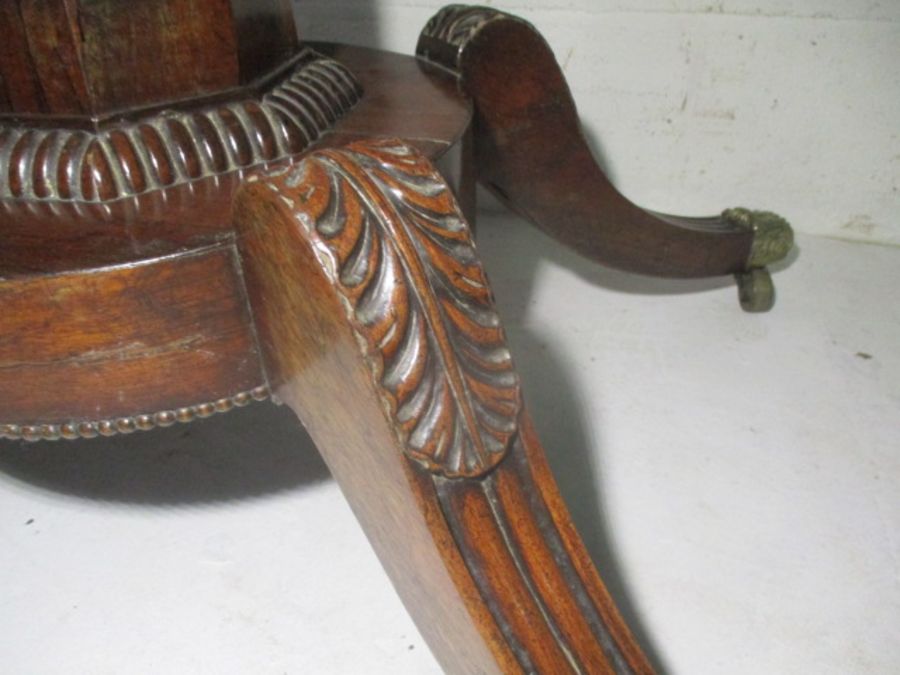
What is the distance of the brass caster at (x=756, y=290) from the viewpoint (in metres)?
0.86

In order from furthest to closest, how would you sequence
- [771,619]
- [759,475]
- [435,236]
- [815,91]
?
[815,91], [759,475], [771,619], [435,236]

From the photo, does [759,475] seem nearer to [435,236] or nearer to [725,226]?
[725,226]

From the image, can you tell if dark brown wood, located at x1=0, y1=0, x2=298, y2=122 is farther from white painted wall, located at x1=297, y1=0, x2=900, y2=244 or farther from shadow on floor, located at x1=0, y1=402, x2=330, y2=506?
white painted wall, located at x1=297, y1=0, x2=900, y2=244

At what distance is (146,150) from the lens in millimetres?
468

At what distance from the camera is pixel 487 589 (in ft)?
1.29

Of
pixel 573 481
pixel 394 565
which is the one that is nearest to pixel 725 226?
pixel 573 481

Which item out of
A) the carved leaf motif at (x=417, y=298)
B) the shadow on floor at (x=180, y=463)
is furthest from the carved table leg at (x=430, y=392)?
the shadow on floor at (x=180, y=463)

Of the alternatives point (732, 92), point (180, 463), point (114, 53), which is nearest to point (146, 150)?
point (114, 53)

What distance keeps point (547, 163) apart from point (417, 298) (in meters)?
0.39

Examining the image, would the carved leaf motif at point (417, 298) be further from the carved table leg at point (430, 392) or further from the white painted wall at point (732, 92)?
the white painted wall at point (732, 92)

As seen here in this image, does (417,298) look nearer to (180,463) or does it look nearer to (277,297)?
(277,297)

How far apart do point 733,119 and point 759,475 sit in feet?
1.55

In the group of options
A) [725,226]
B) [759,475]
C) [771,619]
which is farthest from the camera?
[725,226]

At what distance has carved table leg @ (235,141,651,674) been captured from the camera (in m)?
0.38
